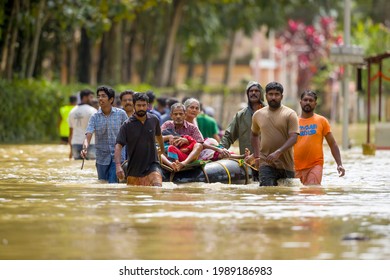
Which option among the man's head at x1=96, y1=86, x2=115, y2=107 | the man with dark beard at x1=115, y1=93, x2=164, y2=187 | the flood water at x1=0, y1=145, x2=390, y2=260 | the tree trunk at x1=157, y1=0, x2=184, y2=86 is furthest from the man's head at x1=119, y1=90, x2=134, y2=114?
the tree trunk at x1=157, y1=0, x2=184, y2=86

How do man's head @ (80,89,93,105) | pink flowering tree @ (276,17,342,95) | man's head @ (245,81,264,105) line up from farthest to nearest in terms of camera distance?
1. pink flowering tree @ (276,17,342,95)
2. man's head @ (80,89,93,105)
3. man's head @ (245,81,264,105)

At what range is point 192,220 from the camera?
14656 millimetres

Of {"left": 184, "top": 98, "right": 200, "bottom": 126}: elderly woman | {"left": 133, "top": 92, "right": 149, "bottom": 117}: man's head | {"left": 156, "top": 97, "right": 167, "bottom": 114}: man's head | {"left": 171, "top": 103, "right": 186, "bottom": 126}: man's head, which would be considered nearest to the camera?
{"left": 133, "top": 92, "right": 149, "bottom": 117}: man's head

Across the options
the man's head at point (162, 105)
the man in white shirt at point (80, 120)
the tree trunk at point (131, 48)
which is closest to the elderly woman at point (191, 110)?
the man's head at point (162, 105)

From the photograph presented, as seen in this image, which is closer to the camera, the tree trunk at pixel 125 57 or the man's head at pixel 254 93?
the man's head at pixel 254 93

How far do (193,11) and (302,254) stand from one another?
45785mm

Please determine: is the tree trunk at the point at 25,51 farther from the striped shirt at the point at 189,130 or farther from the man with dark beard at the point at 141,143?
the man with dark beard at the point at 141,143

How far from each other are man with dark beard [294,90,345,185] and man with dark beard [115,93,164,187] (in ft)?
6.33

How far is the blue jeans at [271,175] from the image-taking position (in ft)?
61.1

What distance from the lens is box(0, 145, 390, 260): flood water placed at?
1220cm

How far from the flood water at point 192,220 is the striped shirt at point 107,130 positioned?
54 centimetres

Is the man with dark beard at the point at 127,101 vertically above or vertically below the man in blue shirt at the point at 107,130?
above

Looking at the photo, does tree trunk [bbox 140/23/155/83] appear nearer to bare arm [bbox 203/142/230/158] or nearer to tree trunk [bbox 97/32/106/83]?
tree trunk [bbox 97/32/106/83]

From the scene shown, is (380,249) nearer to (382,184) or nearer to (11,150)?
(382,184)
